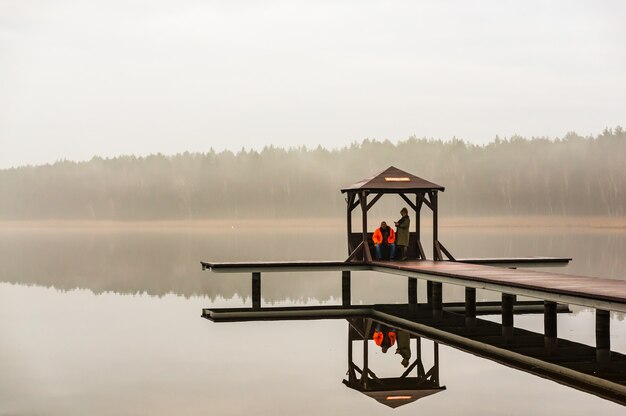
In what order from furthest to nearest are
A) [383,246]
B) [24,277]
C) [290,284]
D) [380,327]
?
[24,277], [290,284], [383,246], [380,327]

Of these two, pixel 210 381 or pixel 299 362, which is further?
pixel 299 362

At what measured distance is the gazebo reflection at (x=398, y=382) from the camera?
14.8 m

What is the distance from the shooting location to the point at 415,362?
17.6 metres

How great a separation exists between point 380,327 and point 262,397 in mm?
8353

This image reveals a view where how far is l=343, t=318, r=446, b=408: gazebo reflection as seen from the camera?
14.8 m

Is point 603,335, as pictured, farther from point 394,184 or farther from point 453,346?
point 394,184

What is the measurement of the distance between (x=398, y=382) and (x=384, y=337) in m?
5.02

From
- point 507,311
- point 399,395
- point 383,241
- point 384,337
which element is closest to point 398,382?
point 399,395

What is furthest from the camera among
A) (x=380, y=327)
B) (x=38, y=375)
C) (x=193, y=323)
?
(x=193, y=323)

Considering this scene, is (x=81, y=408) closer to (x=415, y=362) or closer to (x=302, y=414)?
(x=302, y=414)

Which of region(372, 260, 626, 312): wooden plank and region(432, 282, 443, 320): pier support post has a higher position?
region(372, 260, 626, 312): wooden plank

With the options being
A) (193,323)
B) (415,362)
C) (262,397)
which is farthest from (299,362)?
(193,323)

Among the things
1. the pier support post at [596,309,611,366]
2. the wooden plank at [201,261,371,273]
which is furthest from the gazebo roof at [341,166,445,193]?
the pier support post at [596,309,611,366]

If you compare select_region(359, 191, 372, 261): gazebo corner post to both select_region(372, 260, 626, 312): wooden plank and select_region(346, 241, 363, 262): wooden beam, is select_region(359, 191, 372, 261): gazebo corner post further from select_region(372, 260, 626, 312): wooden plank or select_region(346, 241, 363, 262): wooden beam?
select_region(372, 260, 626, 312): wooden plank
